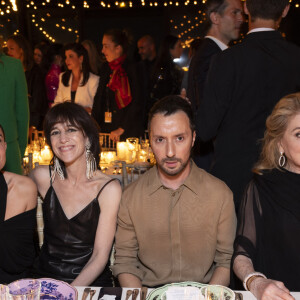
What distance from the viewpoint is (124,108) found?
15.5ft

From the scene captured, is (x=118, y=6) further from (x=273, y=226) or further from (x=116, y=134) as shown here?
(x=273, y=226)

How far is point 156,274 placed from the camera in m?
2.05

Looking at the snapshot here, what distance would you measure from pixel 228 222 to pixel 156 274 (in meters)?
0.41

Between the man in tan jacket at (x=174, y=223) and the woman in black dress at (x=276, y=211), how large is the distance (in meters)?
0.11

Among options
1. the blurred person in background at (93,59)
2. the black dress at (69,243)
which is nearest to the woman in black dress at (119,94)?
the blurred person in background at (93,59)

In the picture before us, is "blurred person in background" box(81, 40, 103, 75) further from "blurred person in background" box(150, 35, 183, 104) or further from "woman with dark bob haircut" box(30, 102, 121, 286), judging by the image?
"woman with dark bob haircut" box(30, 102, 121, 286)

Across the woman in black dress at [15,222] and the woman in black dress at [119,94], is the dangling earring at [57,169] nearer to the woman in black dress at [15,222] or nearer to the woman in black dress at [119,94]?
the woman in black dress at [15,222]

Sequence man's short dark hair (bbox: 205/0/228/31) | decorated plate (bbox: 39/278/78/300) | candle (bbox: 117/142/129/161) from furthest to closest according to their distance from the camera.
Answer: candle (bbox: 117/142/129/161), man's short dark hair (bbox: 205/0/228/31), decorated plate (bbox: 39/278/78/300)

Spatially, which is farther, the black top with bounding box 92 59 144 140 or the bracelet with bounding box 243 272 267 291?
the black top with bounding box 92 59 144 140

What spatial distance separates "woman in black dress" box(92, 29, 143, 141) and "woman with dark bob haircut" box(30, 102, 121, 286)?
224 cm

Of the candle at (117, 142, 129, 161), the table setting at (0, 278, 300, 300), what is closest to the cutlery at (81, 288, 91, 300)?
the table setting at (0, 278, 300, 300)

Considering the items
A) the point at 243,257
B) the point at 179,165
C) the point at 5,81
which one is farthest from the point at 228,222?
the point at 5,81

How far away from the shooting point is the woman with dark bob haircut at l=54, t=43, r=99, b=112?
477 cm

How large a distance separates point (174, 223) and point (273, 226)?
436 mm
